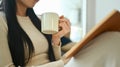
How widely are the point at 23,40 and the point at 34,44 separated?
0.21 feet

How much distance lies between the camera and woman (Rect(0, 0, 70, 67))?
98cm

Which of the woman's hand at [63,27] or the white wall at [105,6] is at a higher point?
the woman's hand at [63,27]

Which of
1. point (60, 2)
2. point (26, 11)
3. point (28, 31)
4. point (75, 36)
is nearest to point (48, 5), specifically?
point (60, 2)

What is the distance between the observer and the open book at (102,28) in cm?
57

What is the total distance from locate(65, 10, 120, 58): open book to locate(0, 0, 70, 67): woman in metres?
0.26

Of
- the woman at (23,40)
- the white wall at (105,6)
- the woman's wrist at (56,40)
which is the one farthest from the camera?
the white wall at (105,6)

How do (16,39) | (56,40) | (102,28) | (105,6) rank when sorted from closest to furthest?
1. (102,28)
2. (16,39)
3. (56,40)
4. (105,6)

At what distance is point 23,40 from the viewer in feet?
3.41

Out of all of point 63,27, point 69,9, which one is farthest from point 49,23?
point 69,9

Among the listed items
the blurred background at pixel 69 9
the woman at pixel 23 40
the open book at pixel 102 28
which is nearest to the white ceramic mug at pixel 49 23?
the woman at pixel 23 40

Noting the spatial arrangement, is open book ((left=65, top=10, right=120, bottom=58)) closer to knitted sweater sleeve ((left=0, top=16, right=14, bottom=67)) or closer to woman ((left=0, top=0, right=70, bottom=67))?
woman ((left=0, top=0, right=70, bottom=67))

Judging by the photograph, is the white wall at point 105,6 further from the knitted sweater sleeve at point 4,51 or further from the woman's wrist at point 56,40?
the knitted sweater sleeve at point 4,51

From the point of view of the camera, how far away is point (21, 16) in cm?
116

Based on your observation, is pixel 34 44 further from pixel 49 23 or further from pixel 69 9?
pixel 69 9
